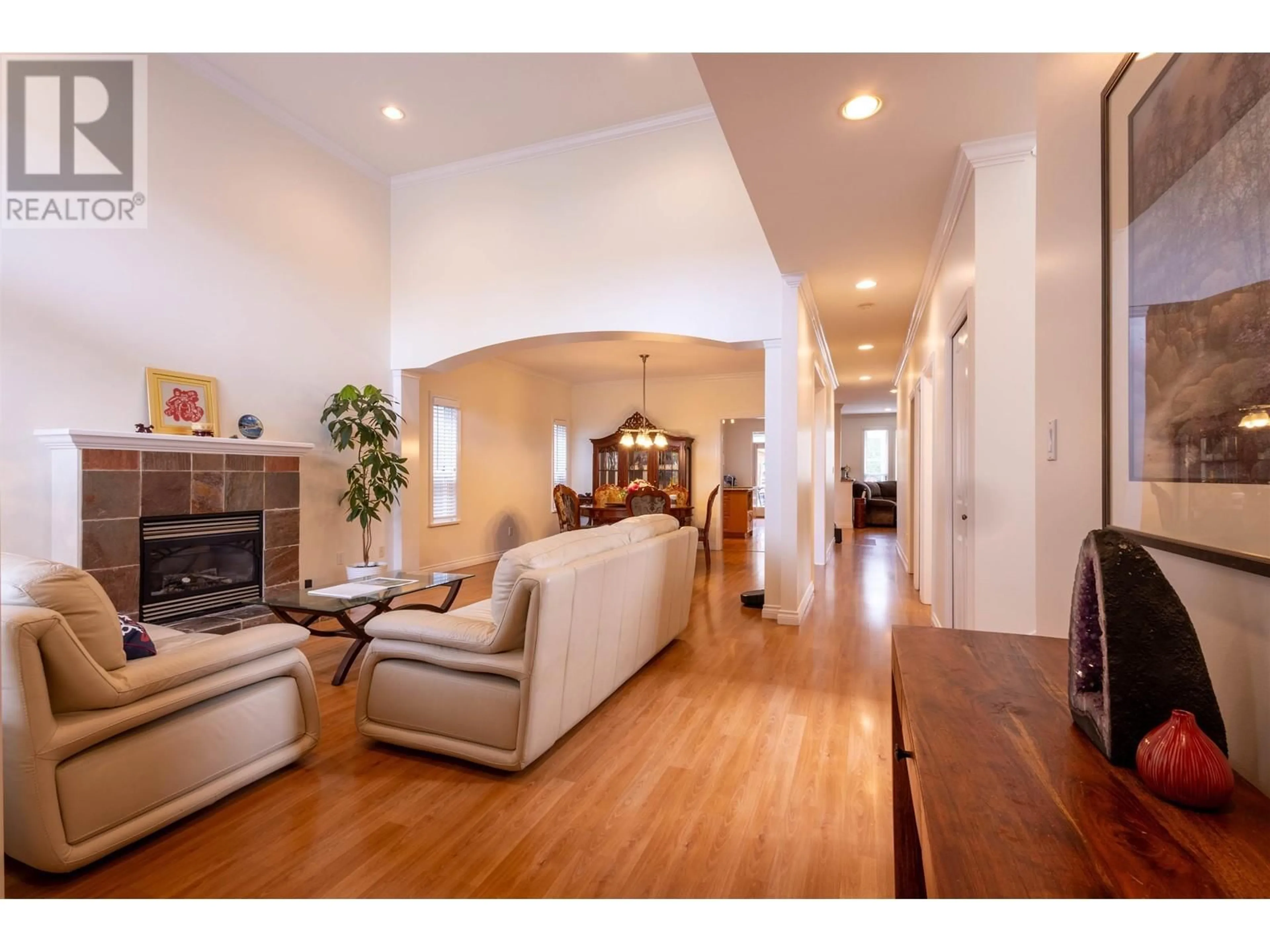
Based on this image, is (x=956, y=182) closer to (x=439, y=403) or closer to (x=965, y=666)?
(x=965, y=666)

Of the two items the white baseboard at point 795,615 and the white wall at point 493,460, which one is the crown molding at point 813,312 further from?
the white wall at point 493,460

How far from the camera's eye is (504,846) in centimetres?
169

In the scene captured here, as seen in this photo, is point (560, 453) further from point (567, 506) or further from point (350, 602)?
point (350, 602)

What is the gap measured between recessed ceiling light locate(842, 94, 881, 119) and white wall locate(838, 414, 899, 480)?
12.0 m

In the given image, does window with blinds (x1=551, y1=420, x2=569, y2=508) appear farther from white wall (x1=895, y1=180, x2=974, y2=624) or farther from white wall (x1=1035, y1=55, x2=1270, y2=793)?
white wall (x1=1035, y1=55, x2=1270, y2=793)

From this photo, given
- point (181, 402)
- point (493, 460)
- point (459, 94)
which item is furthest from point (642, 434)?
point (181, 402)

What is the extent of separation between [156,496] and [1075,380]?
15.8 feet

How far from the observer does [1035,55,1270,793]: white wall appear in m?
0.85

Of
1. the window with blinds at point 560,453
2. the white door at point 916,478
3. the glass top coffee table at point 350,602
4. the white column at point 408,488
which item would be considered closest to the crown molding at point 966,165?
the white door at point 916,478

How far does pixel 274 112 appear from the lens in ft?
15.0

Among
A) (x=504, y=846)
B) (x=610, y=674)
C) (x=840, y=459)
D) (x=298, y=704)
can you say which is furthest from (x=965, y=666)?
(x=840, y=459)

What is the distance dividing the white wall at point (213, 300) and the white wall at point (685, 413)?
4268 millimetres

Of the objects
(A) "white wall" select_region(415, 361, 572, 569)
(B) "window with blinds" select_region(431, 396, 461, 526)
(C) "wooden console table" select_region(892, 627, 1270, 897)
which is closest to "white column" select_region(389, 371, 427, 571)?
(A) "white wall" select_region(415, 361, 572, 569)

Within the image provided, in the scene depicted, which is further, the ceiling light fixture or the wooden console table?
the ceiling light fixture
